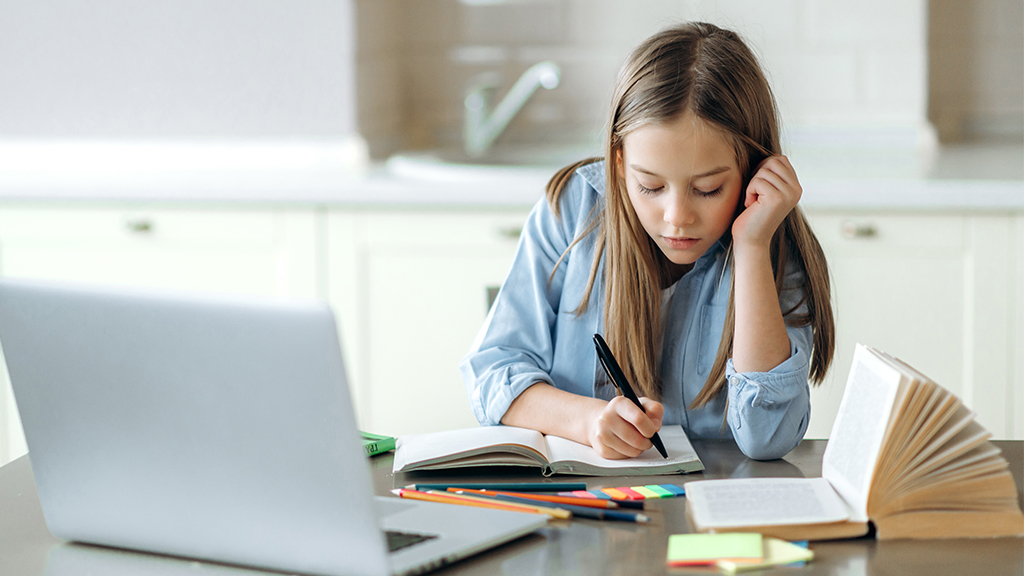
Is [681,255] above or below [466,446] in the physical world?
above

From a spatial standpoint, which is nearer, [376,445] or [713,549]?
[713,549]

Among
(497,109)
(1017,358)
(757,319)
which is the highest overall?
(497,109)

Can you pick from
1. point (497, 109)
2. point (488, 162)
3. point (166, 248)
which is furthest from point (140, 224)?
point (497, 109)

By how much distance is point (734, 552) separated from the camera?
76 cm

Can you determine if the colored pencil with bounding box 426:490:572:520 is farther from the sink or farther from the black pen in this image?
the sink

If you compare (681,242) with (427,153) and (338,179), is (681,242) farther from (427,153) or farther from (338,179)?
(427,153)

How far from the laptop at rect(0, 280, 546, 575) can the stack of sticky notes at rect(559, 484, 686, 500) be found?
0.30 ft

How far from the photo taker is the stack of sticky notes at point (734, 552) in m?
0.75

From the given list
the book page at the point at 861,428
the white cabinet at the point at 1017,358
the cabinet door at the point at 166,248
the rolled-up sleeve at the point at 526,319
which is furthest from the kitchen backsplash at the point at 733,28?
the book page at the point at 861,428

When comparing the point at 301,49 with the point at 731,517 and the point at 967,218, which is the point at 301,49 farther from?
the point at 731,517

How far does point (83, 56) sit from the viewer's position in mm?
2555

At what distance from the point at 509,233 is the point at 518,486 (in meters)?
1.33

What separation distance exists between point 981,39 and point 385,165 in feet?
5.18

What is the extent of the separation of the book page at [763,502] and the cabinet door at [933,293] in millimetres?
1271
